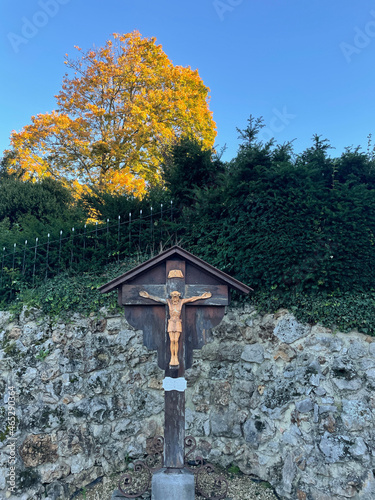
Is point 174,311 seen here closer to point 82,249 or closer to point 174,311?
point 174,311

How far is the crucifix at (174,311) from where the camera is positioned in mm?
3666

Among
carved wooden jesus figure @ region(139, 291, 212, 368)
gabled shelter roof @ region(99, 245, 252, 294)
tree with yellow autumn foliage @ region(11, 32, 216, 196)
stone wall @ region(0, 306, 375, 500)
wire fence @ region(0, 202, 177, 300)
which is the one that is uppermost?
tree with yellow autumn foliage @ region(11, 32, 216, 196)

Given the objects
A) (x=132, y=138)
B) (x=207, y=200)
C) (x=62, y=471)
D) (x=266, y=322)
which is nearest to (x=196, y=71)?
(x=132, y=138)

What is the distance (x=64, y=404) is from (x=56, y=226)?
3231mm

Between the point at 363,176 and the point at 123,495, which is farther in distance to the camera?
the point at 363,176

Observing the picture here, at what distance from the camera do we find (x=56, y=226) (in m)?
6.53

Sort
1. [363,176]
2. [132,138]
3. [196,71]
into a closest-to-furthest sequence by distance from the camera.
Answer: [363,176] → [132,138] → [196,71]

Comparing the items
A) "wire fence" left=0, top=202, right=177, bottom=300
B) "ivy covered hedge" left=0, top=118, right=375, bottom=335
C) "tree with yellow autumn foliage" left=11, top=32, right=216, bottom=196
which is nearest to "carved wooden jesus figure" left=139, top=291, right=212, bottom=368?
"ivy covered hedge" left=0, top=118, right=375, bottom=335

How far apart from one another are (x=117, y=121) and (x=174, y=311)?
35.6 feet

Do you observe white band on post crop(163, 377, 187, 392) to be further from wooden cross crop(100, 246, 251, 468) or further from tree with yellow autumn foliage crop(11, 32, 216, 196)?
tree with yellow autumn foliage crop(11, 32, 216, 196)

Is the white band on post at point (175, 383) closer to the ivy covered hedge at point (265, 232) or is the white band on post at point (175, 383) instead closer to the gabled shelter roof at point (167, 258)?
the gabled shelter roof at point (167, 258)

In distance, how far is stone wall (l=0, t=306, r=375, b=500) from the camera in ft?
14.2

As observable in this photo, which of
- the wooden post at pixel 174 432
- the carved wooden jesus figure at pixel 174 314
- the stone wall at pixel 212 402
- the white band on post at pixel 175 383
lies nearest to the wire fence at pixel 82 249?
the stone wall at pixel 212 402

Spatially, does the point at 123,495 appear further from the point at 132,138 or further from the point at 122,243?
the point at 132,138
